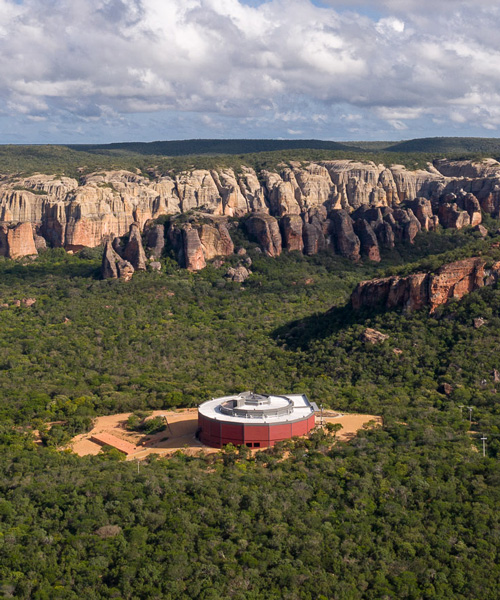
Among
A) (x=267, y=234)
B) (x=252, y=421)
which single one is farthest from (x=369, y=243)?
(x=252, y=421)

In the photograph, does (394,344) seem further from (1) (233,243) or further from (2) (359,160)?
(2) (359,160)

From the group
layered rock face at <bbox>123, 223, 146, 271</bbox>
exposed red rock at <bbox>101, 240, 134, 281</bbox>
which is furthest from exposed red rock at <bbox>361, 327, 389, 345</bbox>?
layered rock face at <bbox>123, 223, 146, 271</bbox>

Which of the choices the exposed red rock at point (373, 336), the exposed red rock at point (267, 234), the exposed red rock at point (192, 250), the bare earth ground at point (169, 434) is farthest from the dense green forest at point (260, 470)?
the exposed red rock at point (267, 234)

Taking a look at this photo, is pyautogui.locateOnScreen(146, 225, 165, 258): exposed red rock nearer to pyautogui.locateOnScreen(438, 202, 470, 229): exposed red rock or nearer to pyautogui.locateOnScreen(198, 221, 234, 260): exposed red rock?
pyautogui.locateOnScreen(198, 221, 234, 260): exposed red rock

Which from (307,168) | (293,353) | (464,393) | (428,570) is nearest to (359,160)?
(307,168)

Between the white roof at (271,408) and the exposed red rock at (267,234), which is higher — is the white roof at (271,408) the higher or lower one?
the lower one

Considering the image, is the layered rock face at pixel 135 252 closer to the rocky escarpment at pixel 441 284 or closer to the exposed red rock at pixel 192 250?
the exposed red rock at pixel 192 250
